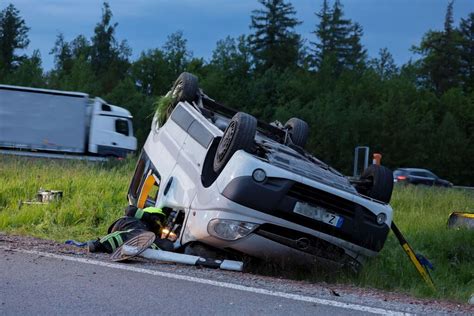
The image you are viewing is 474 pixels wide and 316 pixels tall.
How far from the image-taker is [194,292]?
14.9 ft

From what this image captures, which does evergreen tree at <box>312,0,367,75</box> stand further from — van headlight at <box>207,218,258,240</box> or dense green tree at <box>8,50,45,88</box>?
van headlight at <box>207,218,258,240</box>

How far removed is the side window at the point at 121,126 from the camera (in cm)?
2856

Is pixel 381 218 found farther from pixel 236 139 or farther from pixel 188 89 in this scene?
pixel 188 89

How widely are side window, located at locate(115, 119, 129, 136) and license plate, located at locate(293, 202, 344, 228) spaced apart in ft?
78.5

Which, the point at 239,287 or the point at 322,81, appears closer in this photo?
the point at 239,287

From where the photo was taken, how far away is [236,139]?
5645 mm

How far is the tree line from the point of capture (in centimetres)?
5284

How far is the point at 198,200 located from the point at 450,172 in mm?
51078

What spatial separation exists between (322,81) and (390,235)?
56.5 metres

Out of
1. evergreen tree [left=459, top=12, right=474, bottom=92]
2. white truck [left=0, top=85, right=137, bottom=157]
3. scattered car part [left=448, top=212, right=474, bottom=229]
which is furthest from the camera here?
evergreen tree [left=459, top=12, right=474, bottom=92]

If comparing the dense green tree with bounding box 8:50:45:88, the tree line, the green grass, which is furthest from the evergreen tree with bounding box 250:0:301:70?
the green grass

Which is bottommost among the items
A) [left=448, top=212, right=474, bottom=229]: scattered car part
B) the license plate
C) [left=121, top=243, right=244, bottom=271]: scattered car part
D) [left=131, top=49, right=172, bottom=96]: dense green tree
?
[left=121, top=243, right=244, bottom=271]: scattered car part

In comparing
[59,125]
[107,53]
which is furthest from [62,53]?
[59,125]

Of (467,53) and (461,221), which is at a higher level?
(467,53)
